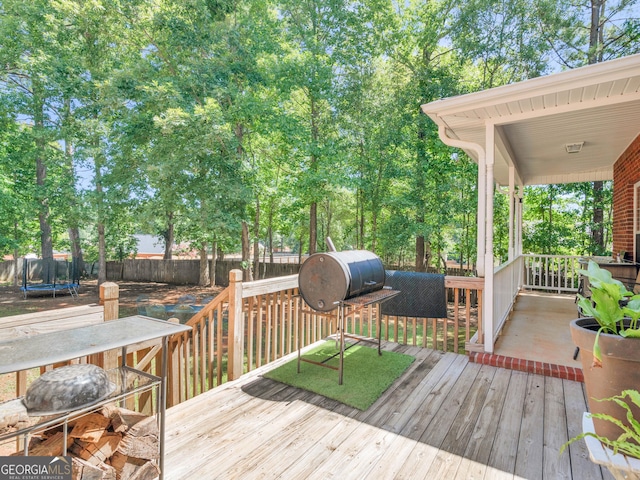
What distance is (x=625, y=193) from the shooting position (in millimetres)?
5828

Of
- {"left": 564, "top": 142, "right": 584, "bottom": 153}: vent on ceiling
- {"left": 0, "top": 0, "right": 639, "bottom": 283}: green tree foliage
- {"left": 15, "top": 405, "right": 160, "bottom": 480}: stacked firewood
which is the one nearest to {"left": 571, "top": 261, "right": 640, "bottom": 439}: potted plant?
{"left": 15, "top": 405, "right": 160, "bottom": 480}: stacked firewood

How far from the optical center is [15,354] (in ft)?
4.41

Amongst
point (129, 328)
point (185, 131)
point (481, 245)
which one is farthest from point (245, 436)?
point (185, 131)

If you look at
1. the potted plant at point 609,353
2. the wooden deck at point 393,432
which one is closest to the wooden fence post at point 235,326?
the wooden deck at point 393,432

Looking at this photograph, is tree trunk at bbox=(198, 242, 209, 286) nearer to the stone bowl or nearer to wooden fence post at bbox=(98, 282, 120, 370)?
wooden fence post at bbox=(98, 282, 120, 370)

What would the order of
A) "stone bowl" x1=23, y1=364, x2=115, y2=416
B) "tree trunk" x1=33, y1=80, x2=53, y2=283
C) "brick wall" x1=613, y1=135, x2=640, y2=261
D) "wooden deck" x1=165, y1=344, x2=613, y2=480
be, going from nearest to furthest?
"stone bowl" x1=23, y1=364, x2=115, y2=416
"wooden deck" x1=165, y1=344, x2=613, y2=480
"brick wall" x1=613, y1=135, x2=640, y2=261
"tree trunk" x1=33, y1=80, x2=53, y2=283

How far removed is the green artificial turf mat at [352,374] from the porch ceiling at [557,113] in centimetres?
286

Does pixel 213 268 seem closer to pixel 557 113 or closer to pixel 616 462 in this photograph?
pixel 557 113

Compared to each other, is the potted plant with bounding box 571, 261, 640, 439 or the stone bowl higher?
the potted plant with bounding box 571, 261, 640, 439

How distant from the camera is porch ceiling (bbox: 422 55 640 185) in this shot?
3.01 metres

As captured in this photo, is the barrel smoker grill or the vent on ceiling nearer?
the barrel smoker grill

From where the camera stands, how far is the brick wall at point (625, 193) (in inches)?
206

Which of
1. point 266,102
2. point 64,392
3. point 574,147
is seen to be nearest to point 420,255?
point 574,147

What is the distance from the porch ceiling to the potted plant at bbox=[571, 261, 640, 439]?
2.49 meters
